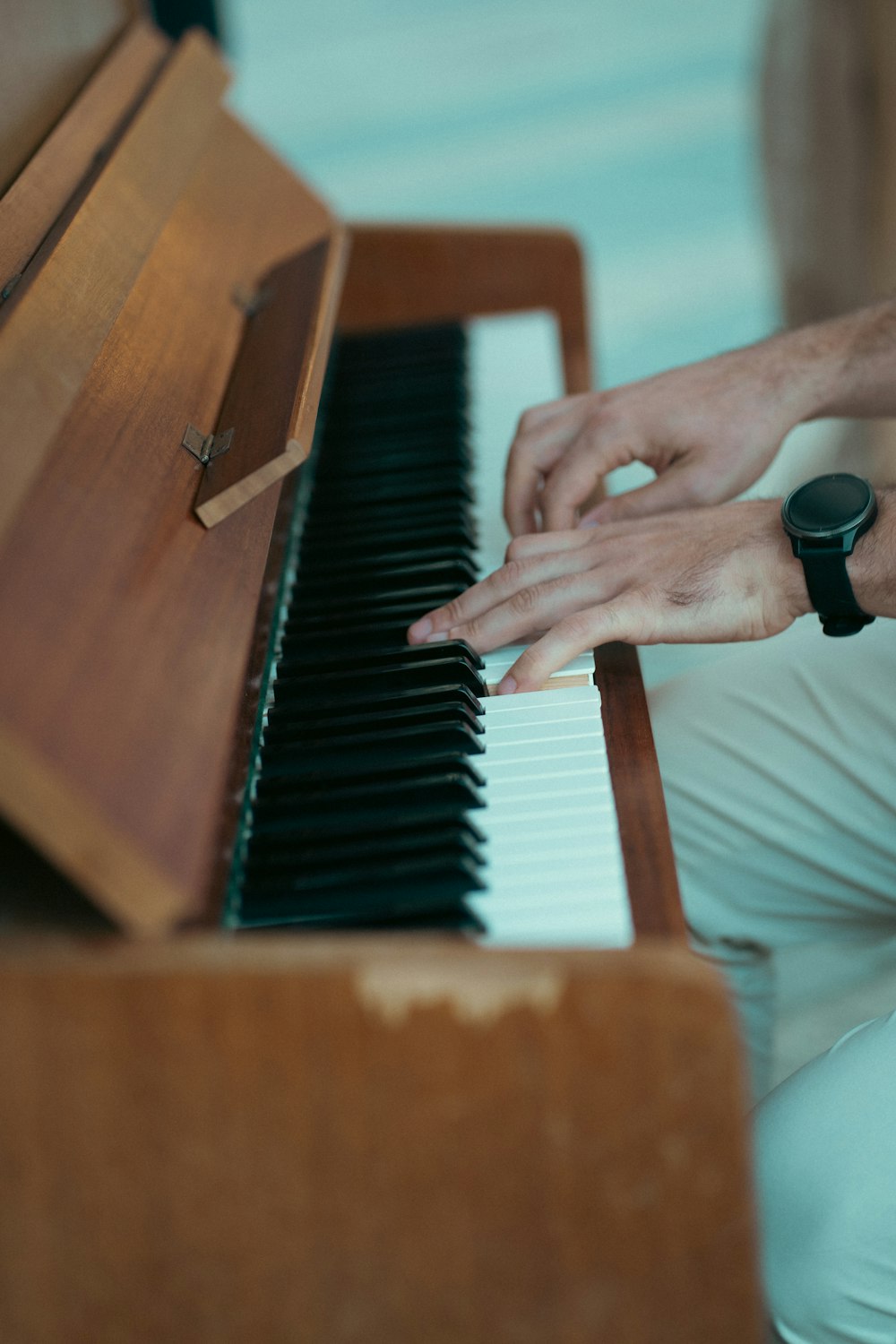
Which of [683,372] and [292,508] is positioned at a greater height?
[292,508]

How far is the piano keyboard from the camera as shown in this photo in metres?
0.80

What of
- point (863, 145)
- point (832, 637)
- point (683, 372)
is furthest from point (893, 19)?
point (832, 637)

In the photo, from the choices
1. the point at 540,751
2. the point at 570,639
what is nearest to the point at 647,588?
the point at 570,639

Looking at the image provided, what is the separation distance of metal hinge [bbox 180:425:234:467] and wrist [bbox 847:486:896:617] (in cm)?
55

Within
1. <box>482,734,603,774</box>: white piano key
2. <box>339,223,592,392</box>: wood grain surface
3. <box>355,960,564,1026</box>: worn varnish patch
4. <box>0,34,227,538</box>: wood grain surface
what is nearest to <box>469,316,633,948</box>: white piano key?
<box>482,734,603,774</box>: white piano key

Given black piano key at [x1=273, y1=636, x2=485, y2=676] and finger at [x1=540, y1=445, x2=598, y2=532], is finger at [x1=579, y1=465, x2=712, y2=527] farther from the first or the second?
black piano key at [x1=273, y1=636, x2=485, y2=676]

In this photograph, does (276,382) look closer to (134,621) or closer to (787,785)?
(134,621)

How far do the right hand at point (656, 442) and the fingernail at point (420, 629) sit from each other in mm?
257

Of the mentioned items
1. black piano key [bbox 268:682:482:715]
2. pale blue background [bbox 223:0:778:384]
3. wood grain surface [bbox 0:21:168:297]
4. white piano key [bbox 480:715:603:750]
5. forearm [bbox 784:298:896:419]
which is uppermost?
wood grain surface [bbox 0:21:168:297]

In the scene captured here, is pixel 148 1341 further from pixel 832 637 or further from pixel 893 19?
pixel 893 19

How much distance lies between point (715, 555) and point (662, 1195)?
0.61m

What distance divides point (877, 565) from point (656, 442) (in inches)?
12.8

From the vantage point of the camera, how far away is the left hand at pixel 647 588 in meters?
1.07

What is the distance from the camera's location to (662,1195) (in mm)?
649
